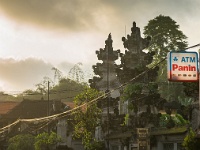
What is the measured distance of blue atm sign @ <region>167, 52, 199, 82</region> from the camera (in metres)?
18.0

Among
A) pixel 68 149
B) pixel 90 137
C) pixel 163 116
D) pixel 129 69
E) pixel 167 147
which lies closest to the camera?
pixel 167 147

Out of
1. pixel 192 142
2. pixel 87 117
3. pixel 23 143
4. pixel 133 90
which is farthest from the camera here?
pixel 23 143

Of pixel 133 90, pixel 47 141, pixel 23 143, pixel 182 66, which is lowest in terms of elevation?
pixel 23 143

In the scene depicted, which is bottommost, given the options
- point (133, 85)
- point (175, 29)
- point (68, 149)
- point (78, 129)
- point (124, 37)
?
point (68, 149)

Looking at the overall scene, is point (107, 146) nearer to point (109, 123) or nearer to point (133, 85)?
point (109, 123)

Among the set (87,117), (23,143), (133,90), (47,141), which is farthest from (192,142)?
(23,143)

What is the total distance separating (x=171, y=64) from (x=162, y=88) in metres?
44.3

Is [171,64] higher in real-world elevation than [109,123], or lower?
higher

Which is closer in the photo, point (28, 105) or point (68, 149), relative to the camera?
point (68, 149)

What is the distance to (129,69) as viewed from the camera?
33281mm

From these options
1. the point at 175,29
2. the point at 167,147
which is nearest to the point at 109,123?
the point at 167,147

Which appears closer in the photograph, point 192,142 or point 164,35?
point 192,142

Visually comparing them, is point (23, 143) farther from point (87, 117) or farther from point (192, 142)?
point (192, 142)

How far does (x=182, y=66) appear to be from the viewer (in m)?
18.1
